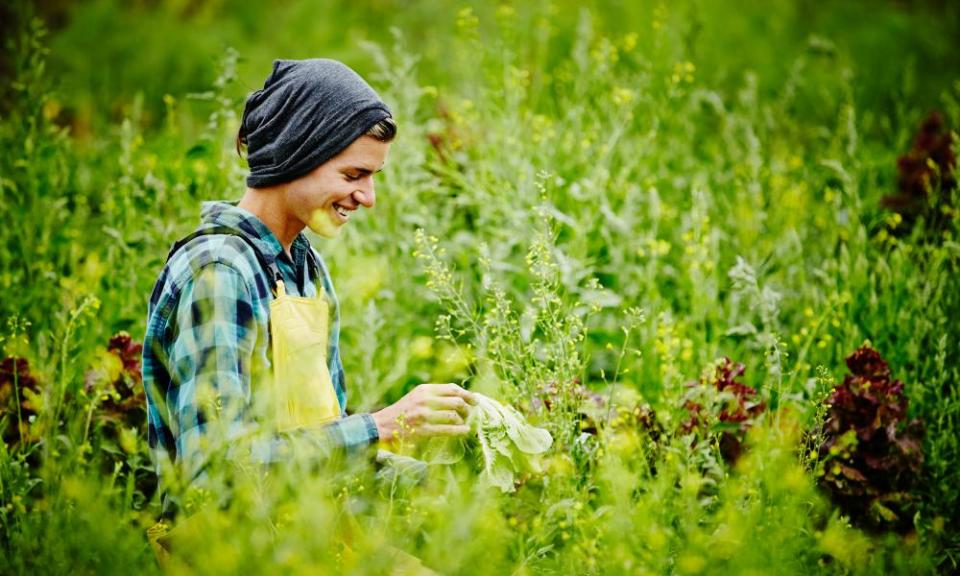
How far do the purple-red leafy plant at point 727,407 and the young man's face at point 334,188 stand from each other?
108cm

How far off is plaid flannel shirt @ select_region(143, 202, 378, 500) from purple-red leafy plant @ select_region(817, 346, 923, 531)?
152 cm

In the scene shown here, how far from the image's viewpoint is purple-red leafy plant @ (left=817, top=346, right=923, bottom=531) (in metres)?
2.75

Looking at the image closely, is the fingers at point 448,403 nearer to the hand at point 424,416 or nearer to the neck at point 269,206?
the hand at point 424,416

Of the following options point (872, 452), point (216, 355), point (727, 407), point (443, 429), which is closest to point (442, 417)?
point (443, 429)

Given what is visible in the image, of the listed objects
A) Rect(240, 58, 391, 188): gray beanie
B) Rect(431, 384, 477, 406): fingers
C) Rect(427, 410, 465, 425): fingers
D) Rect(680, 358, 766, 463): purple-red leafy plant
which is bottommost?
Rect(680, 358, 766, 463): purple-red leafy plant

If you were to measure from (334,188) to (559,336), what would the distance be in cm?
70

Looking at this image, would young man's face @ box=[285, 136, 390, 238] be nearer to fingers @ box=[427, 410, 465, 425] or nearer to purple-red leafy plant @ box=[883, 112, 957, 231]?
fingers @ box=[427, 410, 465, 425]

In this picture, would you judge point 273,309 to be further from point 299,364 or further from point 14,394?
point 14,394

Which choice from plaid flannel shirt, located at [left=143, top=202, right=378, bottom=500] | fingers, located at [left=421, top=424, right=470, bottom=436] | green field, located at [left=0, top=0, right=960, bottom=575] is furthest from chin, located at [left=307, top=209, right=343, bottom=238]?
fingers, located at [left=421, top=424, right=470, bottom=436]

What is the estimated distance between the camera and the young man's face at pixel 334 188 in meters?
2.13

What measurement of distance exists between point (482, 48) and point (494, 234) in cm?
91

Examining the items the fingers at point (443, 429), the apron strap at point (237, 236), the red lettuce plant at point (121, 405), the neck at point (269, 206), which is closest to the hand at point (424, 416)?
the fingers at point (443, 429)

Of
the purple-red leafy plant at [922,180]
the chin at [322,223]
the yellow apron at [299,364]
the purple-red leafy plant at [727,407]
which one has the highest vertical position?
the chin at [322,223]

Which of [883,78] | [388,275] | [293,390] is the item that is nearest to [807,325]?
[388,275]
